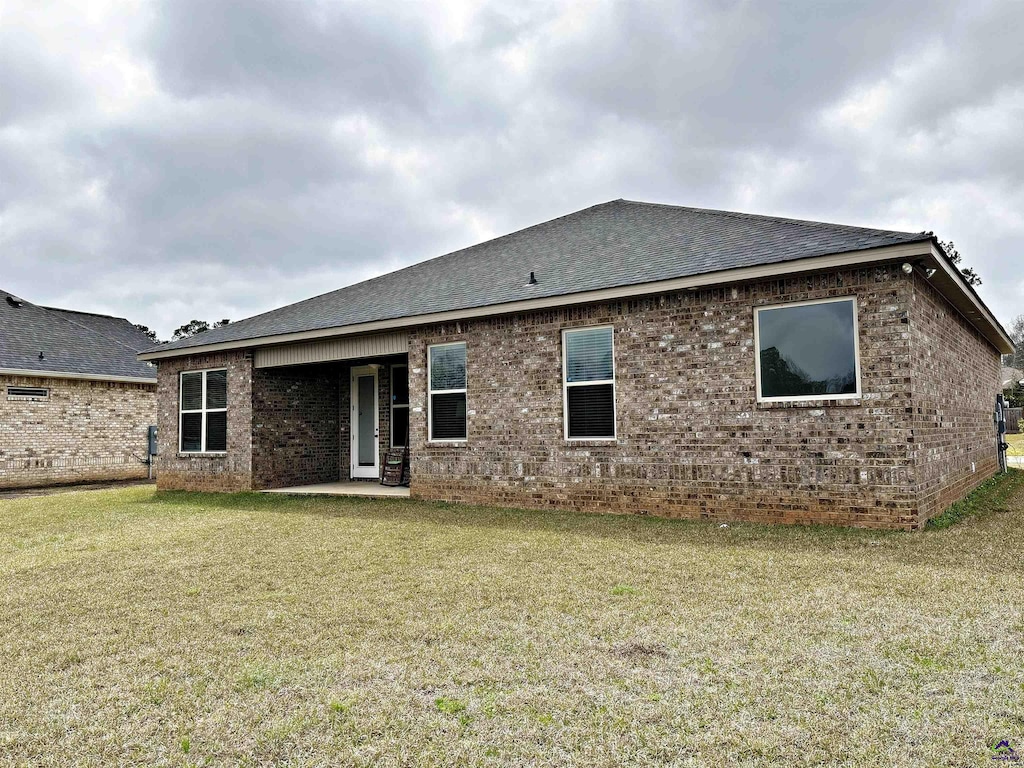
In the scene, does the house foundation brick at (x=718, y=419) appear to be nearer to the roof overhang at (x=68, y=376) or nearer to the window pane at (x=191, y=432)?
the window pane at (x=191, y=432)

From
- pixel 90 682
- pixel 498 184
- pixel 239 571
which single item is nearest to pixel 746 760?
pixel 90 682

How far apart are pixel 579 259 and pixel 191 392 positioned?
30.1 feet

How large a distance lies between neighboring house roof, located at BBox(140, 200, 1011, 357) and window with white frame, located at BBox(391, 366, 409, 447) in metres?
1.81

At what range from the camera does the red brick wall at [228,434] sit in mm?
13234

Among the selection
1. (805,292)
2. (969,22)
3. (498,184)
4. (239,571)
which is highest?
(969,22)

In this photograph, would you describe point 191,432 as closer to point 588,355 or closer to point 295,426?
point 295,426

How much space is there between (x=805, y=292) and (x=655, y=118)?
6.02 metres

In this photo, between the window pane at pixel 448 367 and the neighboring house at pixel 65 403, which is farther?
the neighboring house at pixel 65 403

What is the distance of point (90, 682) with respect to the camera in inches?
133

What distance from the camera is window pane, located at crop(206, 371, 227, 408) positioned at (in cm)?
1380

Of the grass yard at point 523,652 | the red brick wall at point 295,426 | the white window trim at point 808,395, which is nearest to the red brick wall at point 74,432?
the red brick wall at point 295,426

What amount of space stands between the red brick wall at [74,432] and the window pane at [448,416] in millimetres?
12453

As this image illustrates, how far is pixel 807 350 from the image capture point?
7.82 metres

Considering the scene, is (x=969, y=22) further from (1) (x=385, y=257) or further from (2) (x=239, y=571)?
(1) (x=385, y=257)
